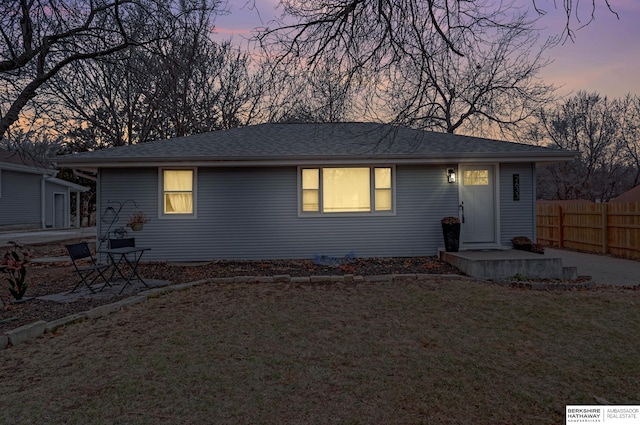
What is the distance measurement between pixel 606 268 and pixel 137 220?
11.4 metres

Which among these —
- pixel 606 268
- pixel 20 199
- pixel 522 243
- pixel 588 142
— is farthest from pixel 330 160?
pixel 588 142

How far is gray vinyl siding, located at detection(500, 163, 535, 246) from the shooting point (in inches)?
395

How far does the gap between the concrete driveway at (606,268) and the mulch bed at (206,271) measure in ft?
9.64

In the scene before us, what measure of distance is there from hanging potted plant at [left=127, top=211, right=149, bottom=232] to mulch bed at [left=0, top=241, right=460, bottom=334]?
94 cm

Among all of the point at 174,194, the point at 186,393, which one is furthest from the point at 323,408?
the point at 174,194

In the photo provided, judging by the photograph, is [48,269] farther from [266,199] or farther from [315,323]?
[315,323]

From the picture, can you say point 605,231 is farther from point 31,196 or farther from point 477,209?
point 31,196

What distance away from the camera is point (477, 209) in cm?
1017

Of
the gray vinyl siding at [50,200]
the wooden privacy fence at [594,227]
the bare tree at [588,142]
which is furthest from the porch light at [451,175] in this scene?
the gray vinyl siding at [50,200]

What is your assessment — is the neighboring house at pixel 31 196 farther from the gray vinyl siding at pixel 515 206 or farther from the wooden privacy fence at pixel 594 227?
the wooden privacy fence at pixel 594 227

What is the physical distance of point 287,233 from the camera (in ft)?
33.2

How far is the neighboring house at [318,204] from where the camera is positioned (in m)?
9.93

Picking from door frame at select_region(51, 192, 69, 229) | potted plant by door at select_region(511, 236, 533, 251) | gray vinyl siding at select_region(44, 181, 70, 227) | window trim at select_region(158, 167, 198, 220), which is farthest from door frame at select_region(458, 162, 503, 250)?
door frame at select_region(51, 192, 69, 229)

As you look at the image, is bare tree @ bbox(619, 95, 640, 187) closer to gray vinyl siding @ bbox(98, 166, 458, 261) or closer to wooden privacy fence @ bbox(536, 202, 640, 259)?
wooden privacy fence @ bbox(536, 202, 640, 259)
